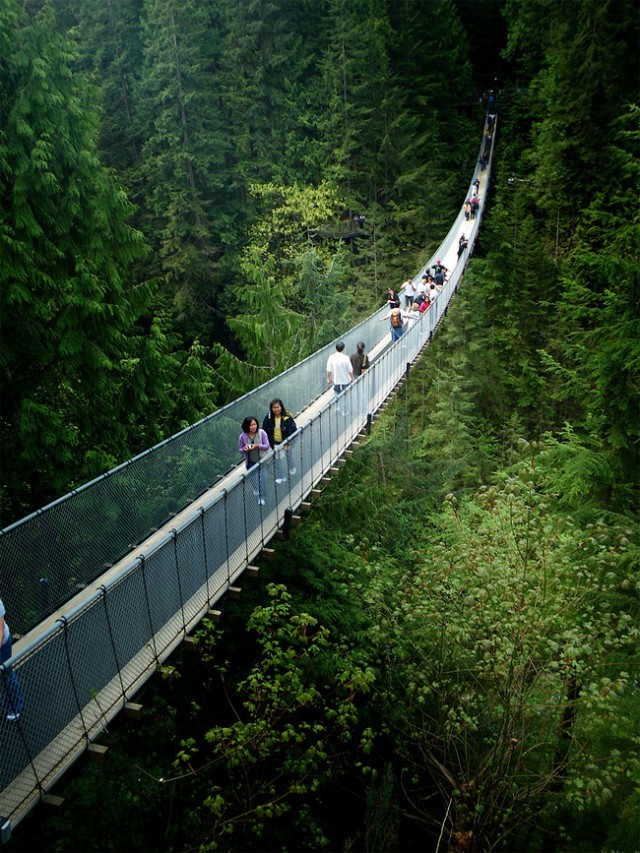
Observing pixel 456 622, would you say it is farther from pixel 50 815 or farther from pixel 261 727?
pixel 50 815

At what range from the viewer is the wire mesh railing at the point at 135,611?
14.1 feet

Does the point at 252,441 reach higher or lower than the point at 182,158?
lower

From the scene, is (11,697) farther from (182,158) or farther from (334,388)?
(182,158)

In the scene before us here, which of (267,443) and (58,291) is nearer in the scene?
(267,443)

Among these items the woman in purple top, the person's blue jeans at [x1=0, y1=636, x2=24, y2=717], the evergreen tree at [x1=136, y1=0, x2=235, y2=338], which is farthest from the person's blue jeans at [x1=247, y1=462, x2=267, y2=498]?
the evergreen tree at [x1=136, y1=0, x2=235, y2=338]

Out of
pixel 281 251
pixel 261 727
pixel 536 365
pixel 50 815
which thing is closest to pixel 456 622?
pixel 261 727

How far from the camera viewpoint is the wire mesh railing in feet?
14.1

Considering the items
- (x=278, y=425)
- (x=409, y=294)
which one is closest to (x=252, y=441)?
(x=278, y=425)

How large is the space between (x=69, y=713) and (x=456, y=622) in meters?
4.79

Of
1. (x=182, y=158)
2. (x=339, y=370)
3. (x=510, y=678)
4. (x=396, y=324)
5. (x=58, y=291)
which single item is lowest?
(x=510, y=678)

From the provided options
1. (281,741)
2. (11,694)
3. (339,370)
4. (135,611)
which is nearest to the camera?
(11,694)

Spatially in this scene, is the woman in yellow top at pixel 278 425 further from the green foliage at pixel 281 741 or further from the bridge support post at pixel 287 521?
the green foliage at pixel 281 741

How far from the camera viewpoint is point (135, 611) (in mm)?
5238

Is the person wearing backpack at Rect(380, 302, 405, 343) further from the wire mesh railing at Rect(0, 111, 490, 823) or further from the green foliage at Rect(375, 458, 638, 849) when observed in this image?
the green foliage at Rect(375, 458, 638, 849)
